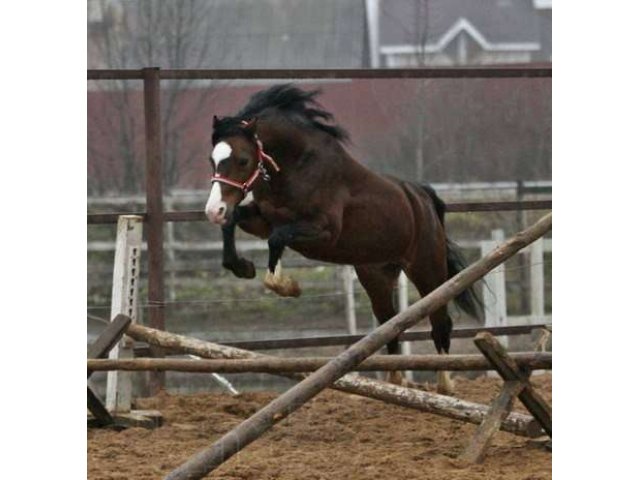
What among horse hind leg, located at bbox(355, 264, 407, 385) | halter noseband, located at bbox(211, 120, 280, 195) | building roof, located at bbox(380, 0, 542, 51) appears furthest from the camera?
building roof, located at bbox(380, 0, 542, 51)

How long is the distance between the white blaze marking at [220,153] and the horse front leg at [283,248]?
486mm

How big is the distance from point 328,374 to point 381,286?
258cm

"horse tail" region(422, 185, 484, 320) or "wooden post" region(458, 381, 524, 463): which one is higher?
"horse tail" region(422, 185, 484, 320)

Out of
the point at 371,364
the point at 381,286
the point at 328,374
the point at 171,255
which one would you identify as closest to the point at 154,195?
the point at 381,286

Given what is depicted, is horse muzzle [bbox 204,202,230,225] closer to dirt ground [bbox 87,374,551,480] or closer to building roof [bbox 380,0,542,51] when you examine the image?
dirt ground [bbox 87,374,551,480]

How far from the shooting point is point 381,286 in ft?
22.7

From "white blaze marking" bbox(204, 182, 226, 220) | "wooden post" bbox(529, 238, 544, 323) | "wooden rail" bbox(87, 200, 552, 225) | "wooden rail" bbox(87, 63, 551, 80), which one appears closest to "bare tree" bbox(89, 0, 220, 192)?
"wooden rail" bbox(87, 63, 551, 80)

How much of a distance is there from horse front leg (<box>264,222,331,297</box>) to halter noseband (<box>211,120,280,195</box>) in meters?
0.26

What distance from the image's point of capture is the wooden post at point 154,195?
7078 mm

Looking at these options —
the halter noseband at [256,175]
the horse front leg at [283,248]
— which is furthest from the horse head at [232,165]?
the horse front leg at [283,248]

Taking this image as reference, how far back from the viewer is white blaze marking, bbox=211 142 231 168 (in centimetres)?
569
